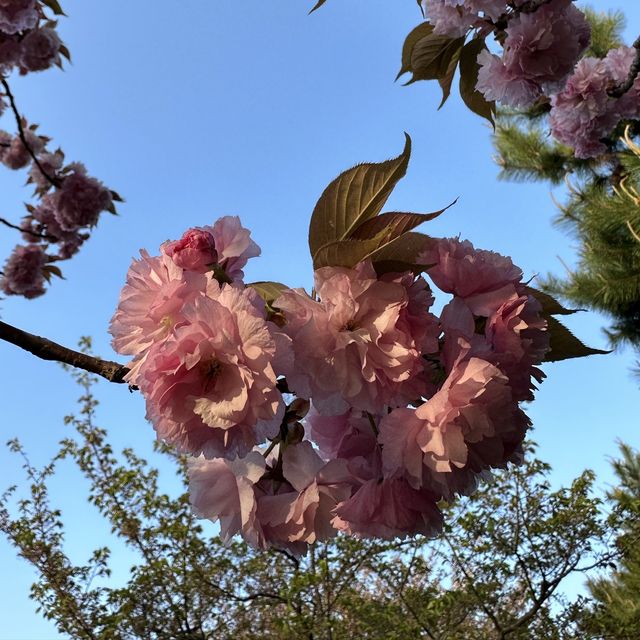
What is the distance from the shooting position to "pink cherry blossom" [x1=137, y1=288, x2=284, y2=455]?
0.44m

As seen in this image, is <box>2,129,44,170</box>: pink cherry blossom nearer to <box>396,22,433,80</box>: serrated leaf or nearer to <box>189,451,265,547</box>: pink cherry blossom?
<box>396,22,433,80</box>: serrated leaf

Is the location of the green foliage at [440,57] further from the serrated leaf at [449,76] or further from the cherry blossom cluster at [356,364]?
the cherry blossom cluster at [356,364]

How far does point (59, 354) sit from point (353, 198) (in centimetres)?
30

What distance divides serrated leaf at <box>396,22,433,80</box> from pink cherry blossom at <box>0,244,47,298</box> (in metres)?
2.93

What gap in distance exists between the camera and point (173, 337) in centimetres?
44

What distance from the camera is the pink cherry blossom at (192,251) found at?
49 cm

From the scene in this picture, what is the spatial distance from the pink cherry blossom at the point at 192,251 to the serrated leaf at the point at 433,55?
73cm

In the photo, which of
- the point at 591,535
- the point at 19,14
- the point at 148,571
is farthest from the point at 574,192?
the point at 19,14

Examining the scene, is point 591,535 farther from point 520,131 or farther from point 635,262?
point 520,131

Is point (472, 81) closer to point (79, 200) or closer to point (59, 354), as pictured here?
point (59, 354)

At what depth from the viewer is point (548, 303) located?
1.75 feet

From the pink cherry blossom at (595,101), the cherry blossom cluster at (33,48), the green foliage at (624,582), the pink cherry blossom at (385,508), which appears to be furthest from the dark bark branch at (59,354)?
the green foliage at (624,582)

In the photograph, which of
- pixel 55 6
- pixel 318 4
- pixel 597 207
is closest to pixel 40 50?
pixel 55 6

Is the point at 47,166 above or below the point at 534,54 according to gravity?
above
